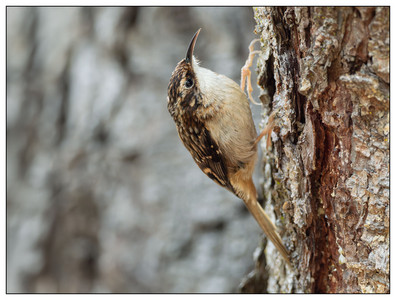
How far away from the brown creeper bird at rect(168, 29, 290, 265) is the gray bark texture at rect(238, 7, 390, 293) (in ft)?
0.46

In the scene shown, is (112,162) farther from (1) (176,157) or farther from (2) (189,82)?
(2) (189,82)

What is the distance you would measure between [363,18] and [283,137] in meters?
0.56

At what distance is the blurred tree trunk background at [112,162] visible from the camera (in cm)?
258

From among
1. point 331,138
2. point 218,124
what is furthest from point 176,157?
point 331,138

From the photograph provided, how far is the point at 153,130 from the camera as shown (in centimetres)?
275

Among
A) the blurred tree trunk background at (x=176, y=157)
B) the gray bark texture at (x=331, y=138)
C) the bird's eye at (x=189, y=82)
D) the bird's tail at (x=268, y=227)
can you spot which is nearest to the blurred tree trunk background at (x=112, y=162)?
the blurred tree trunk background at (x=176, y=157)

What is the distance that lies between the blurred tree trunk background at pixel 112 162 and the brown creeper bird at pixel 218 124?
0.65m

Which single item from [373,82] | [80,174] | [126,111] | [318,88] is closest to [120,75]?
[126,111]

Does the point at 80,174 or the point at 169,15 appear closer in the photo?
the point at 169,15

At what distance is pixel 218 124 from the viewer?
1.76 meters

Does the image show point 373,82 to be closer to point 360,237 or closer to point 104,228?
point 360,237

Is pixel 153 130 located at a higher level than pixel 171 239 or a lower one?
higher

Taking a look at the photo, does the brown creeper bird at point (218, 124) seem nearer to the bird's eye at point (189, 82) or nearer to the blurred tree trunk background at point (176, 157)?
the bird's eye at point (189, 82)

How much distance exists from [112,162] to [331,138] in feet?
6.41
